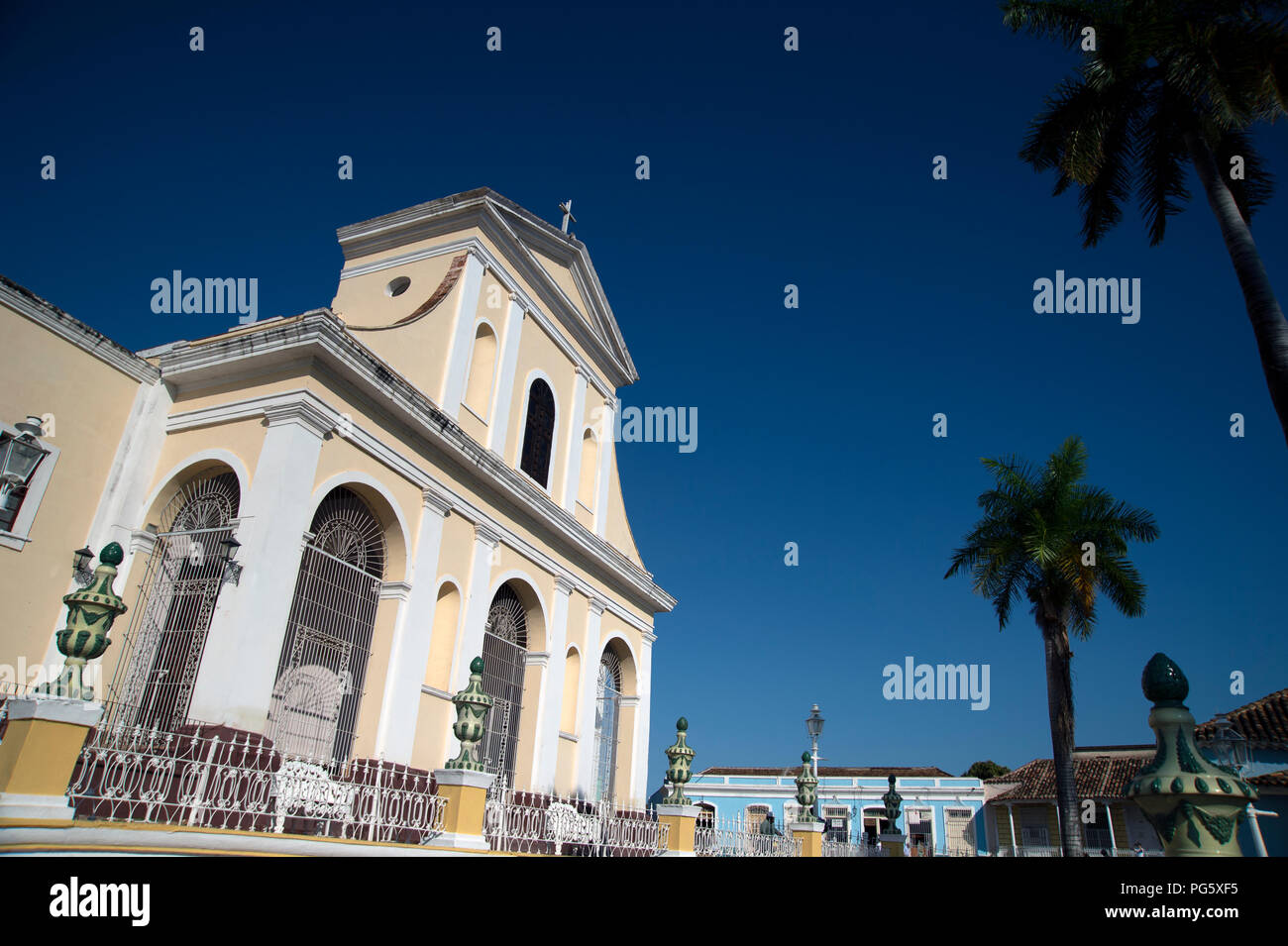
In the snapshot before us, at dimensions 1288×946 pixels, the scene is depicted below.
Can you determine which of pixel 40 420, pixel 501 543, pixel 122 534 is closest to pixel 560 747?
pixel 501 543

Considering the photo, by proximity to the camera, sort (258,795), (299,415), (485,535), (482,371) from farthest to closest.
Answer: (482,371), (485,535), (299,415), (258,795)

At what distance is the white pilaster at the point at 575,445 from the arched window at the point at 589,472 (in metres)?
0.31

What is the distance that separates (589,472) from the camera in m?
17.8

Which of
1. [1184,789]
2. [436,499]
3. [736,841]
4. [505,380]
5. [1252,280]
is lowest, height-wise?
[736,841]

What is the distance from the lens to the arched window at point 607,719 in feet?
52.9

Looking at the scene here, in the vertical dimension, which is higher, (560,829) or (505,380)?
(505,380)

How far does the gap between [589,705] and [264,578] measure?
8176mm

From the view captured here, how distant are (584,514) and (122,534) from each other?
884 centimetres

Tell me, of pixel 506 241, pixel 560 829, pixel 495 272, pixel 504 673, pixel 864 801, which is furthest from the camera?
pixel 864 801

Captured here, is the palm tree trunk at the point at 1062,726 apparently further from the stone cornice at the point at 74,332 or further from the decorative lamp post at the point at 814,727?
the stone cornice at the point at 74,332

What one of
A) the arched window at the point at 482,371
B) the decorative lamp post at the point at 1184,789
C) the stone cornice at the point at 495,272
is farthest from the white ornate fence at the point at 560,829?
the stone cornice at the point at 495,272

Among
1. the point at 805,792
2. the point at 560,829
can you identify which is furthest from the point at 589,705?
the point at 805,792

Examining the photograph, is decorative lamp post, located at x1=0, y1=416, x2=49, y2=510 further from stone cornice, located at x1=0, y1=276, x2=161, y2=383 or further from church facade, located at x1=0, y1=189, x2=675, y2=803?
stone cornice, located at x1=0, y1=276, x2=161, y2=383

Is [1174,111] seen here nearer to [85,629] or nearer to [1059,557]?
[1059,557]
